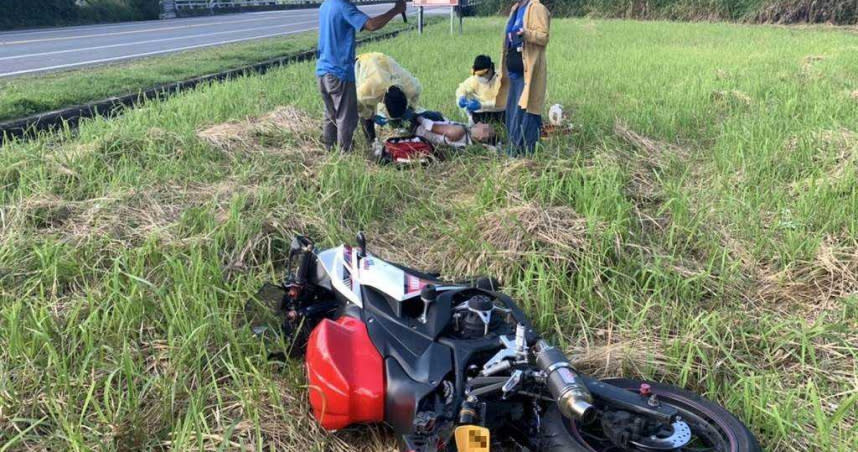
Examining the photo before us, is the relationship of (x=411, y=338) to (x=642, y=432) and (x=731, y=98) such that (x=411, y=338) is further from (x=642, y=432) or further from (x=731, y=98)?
(x=731, y=98)

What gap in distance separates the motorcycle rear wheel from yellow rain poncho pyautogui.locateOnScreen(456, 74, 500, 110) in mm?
4049

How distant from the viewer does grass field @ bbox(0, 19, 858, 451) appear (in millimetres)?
2160

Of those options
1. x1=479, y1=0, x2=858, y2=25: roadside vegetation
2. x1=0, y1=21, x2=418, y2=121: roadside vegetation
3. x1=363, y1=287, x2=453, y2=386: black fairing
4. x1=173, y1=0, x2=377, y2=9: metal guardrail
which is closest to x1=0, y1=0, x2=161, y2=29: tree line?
x1=173, y1=0, x2=377, y2=9: metal guardrail

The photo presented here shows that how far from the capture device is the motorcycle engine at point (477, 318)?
1.97 m

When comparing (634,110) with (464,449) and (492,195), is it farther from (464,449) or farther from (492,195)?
(464,449)

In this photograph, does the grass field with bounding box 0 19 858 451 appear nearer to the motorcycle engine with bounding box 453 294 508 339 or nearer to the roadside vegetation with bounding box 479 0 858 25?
the motorcycle engine with bounding box 453 294 508 339

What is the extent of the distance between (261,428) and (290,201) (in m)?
1.94

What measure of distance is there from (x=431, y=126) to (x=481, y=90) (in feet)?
2.91

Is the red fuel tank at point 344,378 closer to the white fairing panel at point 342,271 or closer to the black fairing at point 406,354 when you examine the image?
the black fairing at point 406,354

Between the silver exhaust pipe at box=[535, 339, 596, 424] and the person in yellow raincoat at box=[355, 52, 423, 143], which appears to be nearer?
the silver exhaust pipe at box=[535, 339, 596, 424]

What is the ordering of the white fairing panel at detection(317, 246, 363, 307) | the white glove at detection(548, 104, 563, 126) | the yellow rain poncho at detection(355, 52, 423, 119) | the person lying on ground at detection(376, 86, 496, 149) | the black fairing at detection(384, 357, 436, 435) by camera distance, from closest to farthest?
the black fairing at detection(384, 357, 436, 435)
the white fairing panel at detection(317, 246, 363, 307)
the person lying on ground at detection(376, 86, 496, 149)
the yellow rain poncho at detection(355, 52, 423, 119)
the white glove at detection(548, 104, 563, 126)

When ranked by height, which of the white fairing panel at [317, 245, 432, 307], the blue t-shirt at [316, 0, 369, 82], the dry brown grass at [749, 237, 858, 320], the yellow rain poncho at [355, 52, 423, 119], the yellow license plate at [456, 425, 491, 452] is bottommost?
the dry brown grass at [749, 237, 858, 320]

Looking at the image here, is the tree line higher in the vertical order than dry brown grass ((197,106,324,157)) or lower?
higher

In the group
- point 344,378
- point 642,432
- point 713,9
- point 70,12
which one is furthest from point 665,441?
point 70,12
